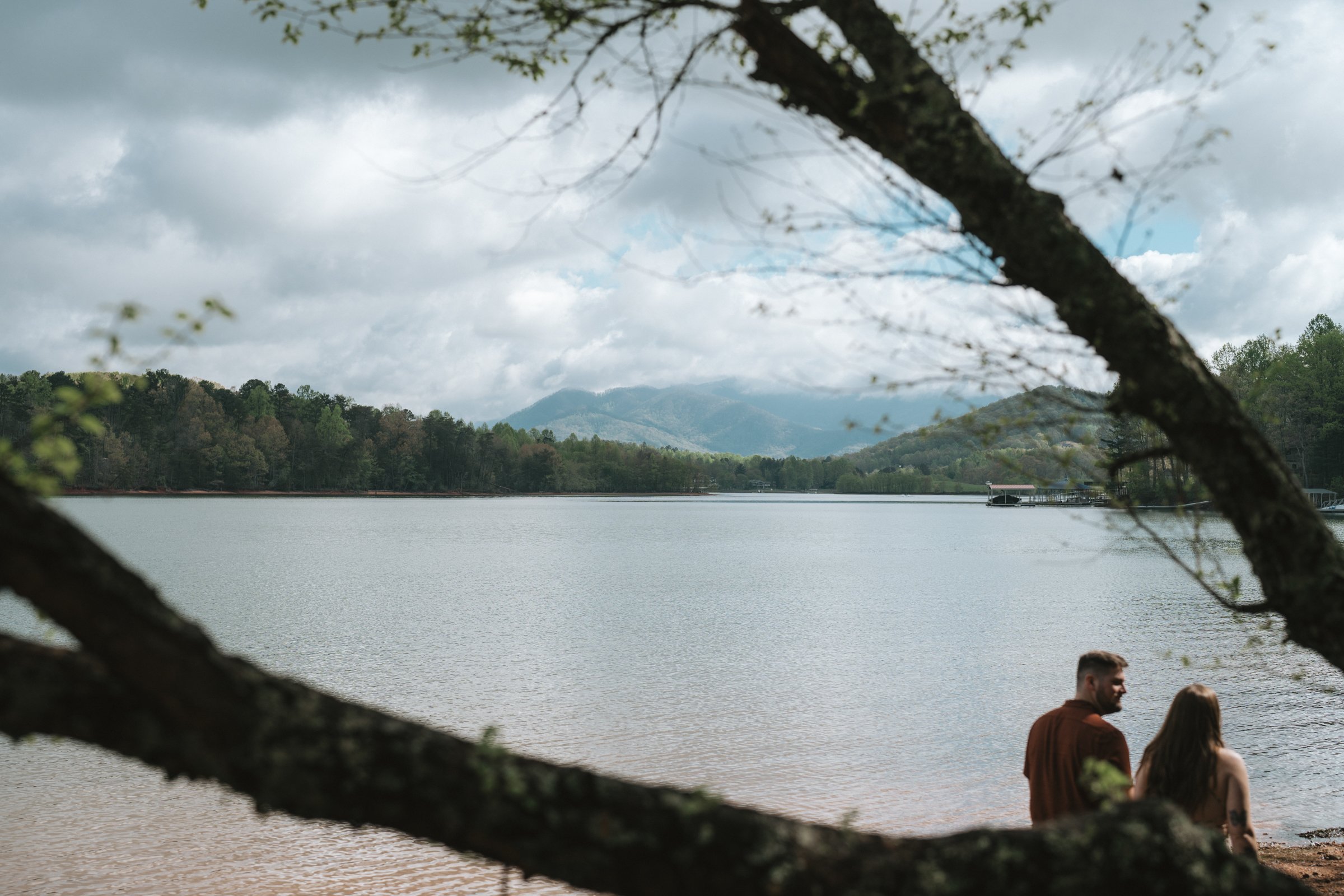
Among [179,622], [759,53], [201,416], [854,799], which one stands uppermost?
[201,416]

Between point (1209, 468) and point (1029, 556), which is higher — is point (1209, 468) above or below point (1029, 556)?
above

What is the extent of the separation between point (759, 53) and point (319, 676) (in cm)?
2074

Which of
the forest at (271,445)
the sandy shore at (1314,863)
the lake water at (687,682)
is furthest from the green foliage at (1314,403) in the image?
the forest at (271,445)

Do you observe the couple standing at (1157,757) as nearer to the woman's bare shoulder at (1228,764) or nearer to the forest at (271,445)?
the woman's bare shoulder at (1228,764)

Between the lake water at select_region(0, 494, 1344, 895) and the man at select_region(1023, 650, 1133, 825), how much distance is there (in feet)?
2.62

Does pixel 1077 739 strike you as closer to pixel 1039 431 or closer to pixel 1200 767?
pixel 1200 767

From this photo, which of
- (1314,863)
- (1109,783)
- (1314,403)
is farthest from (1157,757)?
(1314,403)

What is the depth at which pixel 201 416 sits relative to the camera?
148 meters

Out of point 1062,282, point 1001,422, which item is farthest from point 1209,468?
point 1001,422

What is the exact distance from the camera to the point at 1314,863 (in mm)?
9453

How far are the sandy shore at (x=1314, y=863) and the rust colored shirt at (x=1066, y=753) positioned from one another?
168 inches

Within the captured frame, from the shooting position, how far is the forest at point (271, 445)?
137000 millimetres

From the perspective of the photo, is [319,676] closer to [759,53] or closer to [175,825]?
[175,825]

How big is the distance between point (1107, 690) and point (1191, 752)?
0.57m
